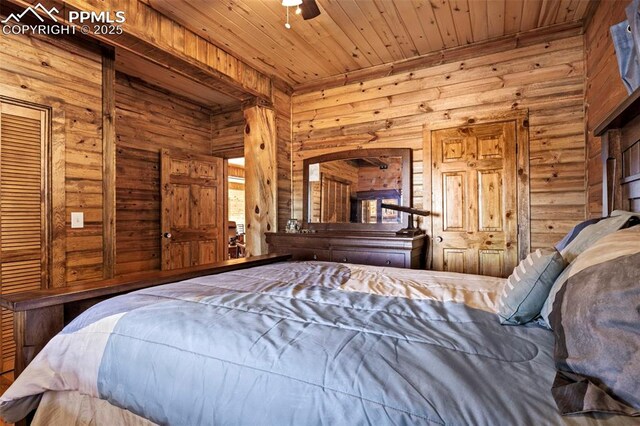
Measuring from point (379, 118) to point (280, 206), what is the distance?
5.04 ft

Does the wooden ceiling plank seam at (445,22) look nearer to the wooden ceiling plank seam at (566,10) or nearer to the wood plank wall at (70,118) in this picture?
the wooden ceiling plank seam at (566,10)

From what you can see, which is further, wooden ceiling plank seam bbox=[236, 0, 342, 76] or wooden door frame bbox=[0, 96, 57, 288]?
wooden ceiling plank seam bbox=[236, 0, 342, 76]

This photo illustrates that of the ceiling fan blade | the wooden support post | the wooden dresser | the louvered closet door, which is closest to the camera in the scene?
the ceiling fan blade

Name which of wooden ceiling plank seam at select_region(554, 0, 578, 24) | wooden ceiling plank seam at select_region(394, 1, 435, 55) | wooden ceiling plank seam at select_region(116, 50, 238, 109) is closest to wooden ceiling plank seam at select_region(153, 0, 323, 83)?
wooden ceiling plank seam at select_region(116, 50, 238, 109)

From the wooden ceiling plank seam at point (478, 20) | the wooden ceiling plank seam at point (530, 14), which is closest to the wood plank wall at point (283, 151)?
the wooden ceiling plank seam at point (478, 20)

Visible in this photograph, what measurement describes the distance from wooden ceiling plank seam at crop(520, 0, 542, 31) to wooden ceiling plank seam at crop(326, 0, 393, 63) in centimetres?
114

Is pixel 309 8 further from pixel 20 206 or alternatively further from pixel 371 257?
pixel 20 206

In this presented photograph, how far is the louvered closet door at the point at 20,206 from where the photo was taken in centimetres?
211

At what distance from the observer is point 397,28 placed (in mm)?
2797

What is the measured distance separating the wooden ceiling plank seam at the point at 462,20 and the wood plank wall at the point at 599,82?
0.88m

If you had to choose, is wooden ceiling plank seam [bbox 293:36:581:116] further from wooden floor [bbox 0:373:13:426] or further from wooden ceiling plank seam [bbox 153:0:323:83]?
wooden floor [bbox 0:373:13:426]

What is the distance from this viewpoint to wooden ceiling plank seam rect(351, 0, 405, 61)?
2500 mm

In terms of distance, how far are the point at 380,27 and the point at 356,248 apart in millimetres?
1999

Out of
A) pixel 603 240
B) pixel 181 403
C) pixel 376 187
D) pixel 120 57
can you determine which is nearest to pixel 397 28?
pixel 376 187
